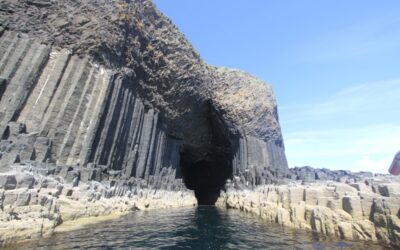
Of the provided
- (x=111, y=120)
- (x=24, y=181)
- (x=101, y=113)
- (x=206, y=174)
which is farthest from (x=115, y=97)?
(x=206, y=174)

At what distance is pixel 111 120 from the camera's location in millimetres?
28016

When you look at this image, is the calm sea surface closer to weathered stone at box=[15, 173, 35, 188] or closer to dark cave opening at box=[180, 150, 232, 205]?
weathered stone at box=[15, 173, 35, 188]

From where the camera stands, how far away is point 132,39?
107ft

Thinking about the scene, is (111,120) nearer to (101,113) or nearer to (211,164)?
(101,113)

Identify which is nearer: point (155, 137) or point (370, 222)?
point (370, 222)

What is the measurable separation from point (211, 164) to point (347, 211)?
153ft

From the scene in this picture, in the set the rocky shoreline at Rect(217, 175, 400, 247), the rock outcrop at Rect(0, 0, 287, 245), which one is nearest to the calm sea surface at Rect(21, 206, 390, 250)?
the rocky shoreline at Rect(217, 175, 400, 247)

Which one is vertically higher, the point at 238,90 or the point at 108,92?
the point at 238,90

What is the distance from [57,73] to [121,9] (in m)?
10.1

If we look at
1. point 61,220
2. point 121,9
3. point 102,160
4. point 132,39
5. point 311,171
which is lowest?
point 61,220

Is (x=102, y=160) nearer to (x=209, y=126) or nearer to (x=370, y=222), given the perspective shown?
(x=370, y=222)

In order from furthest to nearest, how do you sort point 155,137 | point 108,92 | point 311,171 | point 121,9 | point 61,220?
point 311,171
point 155,137
point 121,9
point 108,92
point 61,220

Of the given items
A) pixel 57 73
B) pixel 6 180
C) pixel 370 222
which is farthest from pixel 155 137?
pixel 370 222

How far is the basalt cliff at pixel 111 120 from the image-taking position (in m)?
16.8
